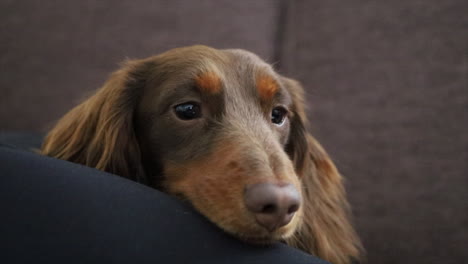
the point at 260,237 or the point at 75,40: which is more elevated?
the point at 75,40

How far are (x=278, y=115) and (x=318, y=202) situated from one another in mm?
442

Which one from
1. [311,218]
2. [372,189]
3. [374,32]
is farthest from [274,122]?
[374,32]

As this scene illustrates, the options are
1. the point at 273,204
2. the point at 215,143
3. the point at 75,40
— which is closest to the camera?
the point at 273,204

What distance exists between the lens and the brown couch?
7.19 ft

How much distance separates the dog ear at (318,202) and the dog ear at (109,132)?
2.09 feet

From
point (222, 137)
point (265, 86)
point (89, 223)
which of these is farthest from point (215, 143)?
point (89, 223)

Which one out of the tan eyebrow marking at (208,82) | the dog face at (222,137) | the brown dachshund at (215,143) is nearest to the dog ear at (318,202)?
the brown dachshund at (215,143)

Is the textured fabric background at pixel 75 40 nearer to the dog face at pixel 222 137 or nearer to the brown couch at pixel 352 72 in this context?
the brown couch at pixel 352 72

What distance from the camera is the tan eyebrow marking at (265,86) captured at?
4.62 feet

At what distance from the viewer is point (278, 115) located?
59.2 inches

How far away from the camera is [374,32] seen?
2.43 meters

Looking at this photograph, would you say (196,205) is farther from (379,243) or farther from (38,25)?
(38,25)

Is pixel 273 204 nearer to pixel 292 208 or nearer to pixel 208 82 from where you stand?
pixel 292 208

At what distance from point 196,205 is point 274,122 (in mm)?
538
